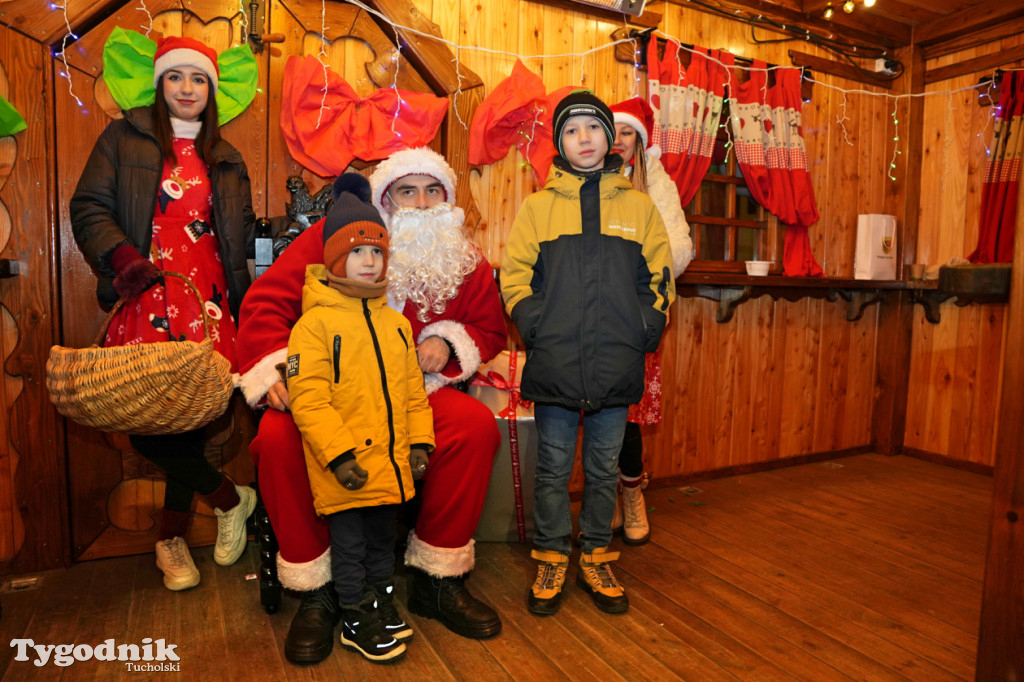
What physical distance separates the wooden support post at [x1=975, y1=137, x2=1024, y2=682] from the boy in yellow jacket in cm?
123

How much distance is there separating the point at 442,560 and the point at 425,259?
2.88ft

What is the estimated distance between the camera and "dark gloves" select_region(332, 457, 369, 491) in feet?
4.95

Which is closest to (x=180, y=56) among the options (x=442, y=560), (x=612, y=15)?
(x=442, y=560)

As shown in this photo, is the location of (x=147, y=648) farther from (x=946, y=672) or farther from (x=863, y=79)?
(x=863, y=79)

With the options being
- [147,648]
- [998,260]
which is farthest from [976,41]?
[147,648]

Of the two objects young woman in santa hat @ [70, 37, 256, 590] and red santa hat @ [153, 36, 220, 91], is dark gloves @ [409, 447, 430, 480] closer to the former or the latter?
young woman in santa hat @ [70, 37, 256, 590]

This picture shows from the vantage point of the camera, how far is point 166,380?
167cm

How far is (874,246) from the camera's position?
12.0 ft

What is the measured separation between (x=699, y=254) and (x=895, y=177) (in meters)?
1.53

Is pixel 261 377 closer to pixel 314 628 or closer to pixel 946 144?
pixel 314 628

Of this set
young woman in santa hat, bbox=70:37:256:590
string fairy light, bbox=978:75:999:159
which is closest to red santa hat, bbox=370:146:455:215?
young woman in santa hat, bbox=70:37:256:590

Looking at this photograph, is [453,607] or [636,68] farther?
[636,68]

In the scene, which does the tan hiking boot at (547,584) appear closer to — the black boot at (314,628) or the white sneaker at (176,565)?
the black boot at (314,628)

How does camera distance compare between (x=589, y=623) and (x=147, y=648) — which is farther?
Result: (x=589, y=623)
